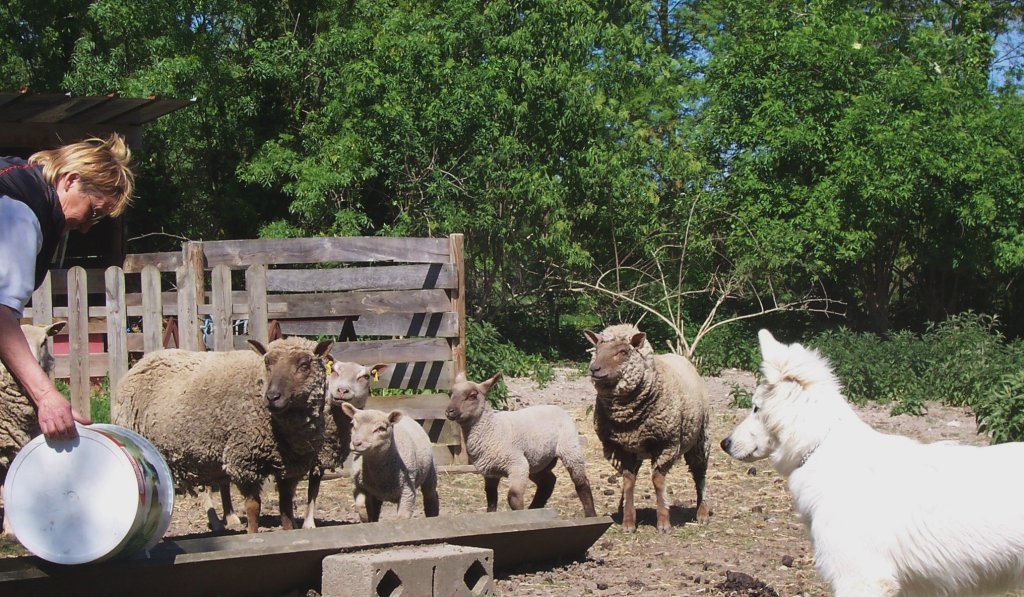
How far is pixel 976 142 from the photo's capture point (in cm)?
1970

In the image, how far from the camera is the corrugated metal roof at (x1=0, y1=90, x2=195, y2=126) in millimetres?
12562

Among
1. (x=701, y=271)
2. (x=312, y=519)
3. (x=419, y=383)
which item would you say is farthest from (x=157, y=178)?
(x=312, y=519)

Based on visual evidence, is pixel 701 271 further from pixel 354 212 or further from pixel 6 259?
pixel 6 259

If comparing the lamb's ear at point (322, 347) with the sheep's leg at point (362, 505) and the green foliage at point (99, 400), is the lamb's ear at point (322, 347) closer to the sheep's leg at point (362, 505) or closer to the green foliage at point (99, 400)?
the sheep's leg at point (362, 505)

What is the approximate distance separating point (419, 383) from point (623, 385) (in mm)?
2991

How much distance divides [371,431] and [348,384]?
81 cm

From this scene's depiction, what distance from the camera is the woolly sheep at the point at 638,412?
844 cm

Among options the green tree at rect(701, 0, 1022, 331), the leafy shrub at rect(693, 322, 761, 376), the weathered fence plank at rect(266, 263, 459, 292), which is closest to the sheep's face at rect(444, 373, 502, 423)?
the weathered fence plank at rect(266, 263, 459, 292)

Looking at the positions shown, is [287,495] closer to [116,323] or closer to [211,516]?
[211,516]

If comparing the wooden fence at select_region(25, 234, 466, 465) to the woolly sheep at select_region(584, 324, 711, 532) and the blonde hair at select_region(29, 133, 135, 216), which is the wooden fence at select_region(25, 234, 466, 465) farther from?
the blonde hair at select_region(29, 133, 135, 216)

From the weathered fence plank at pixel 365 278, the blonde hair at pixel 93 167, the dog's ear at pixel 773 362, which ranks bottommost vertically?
the dog's ear at pixel 773 362

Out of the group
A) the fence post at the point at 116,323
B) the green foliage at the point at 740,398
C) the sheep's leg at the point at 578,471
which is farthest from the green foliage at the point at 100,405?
the green foliage at the point at 740,398

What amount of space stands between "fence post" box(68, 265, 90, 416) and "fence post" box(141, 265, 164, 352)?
33.4 inches

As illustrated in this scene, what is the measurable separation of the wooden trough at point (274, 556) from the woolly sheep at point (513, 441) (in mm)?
1123
